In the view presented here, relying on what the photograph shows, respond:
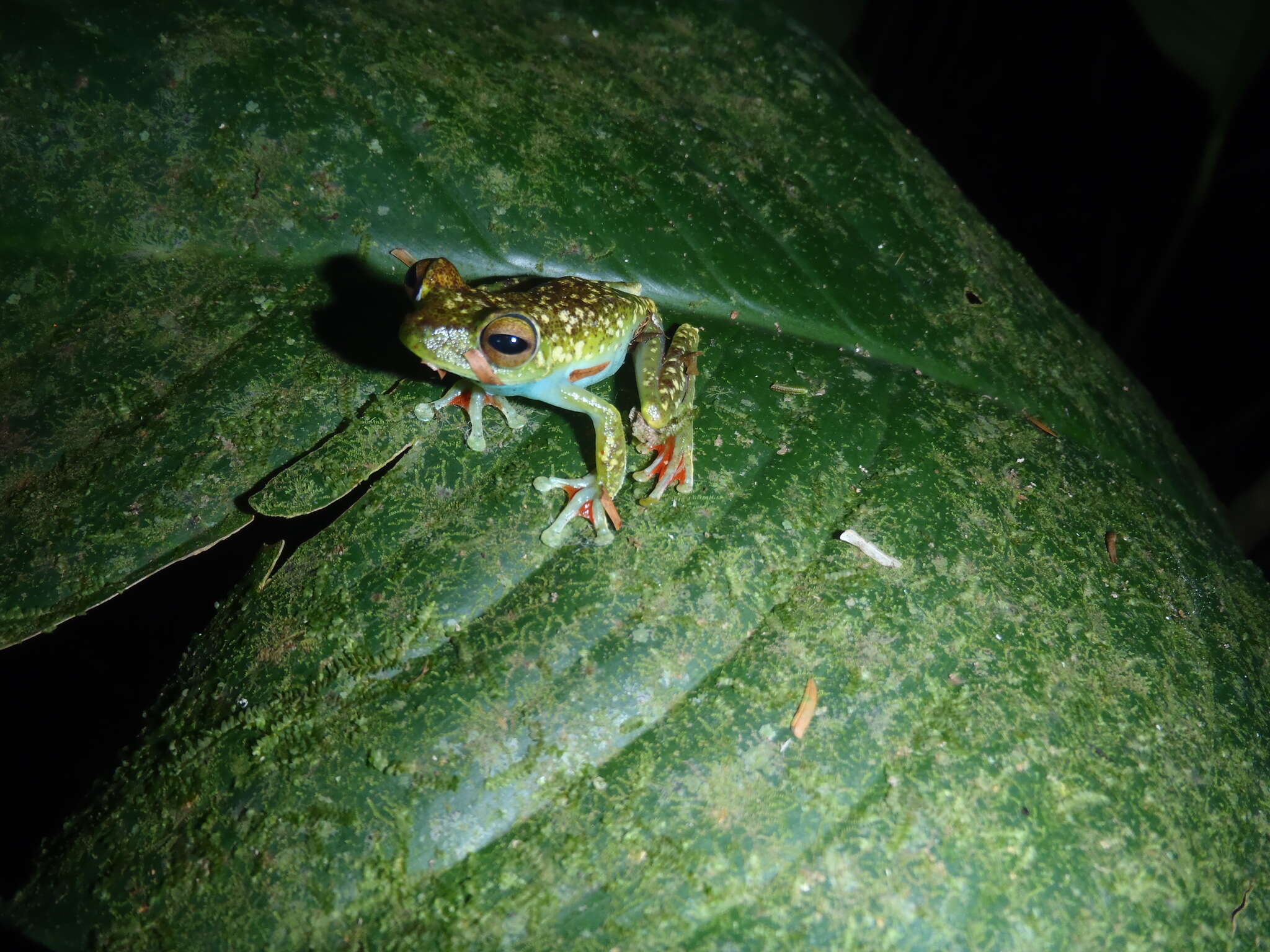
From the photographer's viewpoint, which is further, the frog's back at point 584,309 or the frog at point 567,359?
the frog's back at point 584,309

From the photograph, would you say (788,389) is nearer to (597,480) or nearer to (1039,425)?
(597,480)

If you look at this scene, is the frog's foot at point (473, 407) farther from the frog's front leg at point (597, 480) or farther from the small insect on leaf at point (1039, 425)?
the small insect on leaf at point (1039, 425)

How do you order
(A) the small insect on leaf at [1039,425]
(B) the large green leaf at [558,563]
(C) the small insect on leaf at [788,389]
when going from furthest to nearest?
1. (A) the small insect on leaf at [1039,425]
2. (C) the small insect on leaf at [788,389]
3. (B) the large green leaf at [558,563]

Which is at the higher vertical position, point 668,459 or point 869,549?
point 869,549

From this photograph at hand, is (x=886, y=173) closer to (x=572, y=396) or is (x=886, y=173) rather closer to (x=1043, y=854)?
(x=572, y=396)

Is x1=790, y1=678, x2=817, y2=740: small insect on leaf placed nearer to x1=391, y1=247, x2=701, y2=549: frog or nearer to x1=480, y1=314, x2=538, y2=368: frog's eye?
x1=391, y1=247, x2=701, y2=549: frog

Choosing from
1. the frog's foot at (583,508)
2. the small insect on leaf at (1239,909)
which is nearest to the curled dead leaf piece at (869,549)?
the frog's foot at (583,508)

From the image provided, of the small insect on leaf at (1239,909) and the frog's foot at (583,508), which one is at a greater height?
the small insect on leaf at (1239,909)

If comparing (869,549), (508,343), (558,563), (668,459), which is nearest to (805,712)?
(869,549)

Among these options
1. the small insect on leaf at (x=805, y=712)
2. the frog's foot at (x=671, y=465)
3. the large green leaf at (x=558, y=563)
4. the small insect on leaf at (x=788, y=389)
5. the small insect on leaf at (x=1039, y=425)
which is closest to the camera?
the large green leaf at (x=558, y=563)
